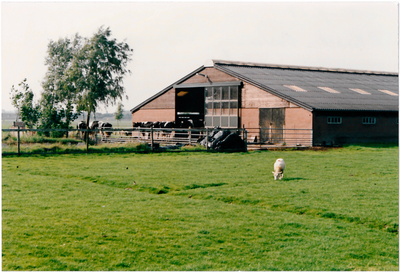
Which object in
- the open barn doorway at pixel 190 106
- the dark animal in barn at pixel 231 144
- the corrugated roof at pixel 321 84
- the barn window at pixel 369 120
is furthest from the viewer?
the open barn doorway at pixel 190 106

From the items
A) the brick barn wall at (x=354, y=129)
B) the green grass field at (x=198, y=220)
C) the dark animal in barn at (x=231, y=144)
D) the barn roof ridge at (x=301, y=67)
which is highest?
the barn roof ridge at (x=301, y=67)

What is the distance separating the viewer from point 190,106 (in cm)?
4641

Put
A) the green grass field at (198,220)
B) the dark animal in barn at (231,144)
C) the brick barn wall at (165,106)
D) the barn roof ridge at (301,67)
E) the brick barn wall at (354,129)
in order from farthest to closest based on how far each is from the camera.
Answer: the barn roof ridge at (301,67) → the brick barn wall at (165,106) → the brick barn wall at (354,129) → the dark animal in barn at (231,144) → the green grass field at (198,220)

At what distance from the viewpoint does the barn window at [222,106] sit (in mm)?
41594

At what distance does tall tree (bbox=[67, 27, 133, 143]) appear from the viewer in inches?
2076

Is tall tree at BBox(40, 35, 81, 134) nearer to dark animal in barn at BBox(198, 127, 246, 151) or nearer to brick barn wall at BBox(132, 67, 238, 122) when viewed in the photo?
brick barn wall at BBox(132, 67, 238, 122)

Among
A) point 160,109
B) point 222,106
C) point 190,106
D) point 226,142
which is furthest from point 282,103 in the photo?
point 160,109

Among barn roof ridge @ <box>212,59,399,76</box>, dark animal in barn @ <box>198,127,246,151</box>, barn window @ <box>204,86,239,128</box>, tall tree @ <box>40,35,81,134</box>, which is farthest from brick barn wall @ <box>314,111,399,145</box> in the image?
tall tree @ <box>40,35,81,134</box>

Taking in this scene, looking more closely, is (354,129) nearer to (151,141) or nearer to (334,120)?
(334,120)

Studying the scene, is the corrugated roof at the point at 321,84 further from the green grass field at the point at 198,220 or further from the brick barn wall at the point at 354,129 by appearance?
the green grass field at the point at 198,220

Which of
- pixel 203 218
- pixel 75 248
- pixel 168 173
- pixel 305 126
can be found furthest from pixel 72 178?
pixel 305 126

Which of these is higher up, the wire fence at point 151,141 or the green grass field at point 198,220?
the wire fence at point 151,141

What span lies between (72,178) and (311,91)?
88.2 feet

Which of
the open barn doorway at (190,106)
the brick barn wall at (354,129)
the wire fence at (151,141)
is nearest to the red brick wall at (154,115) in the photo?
the open barn doorway at (190,106)
